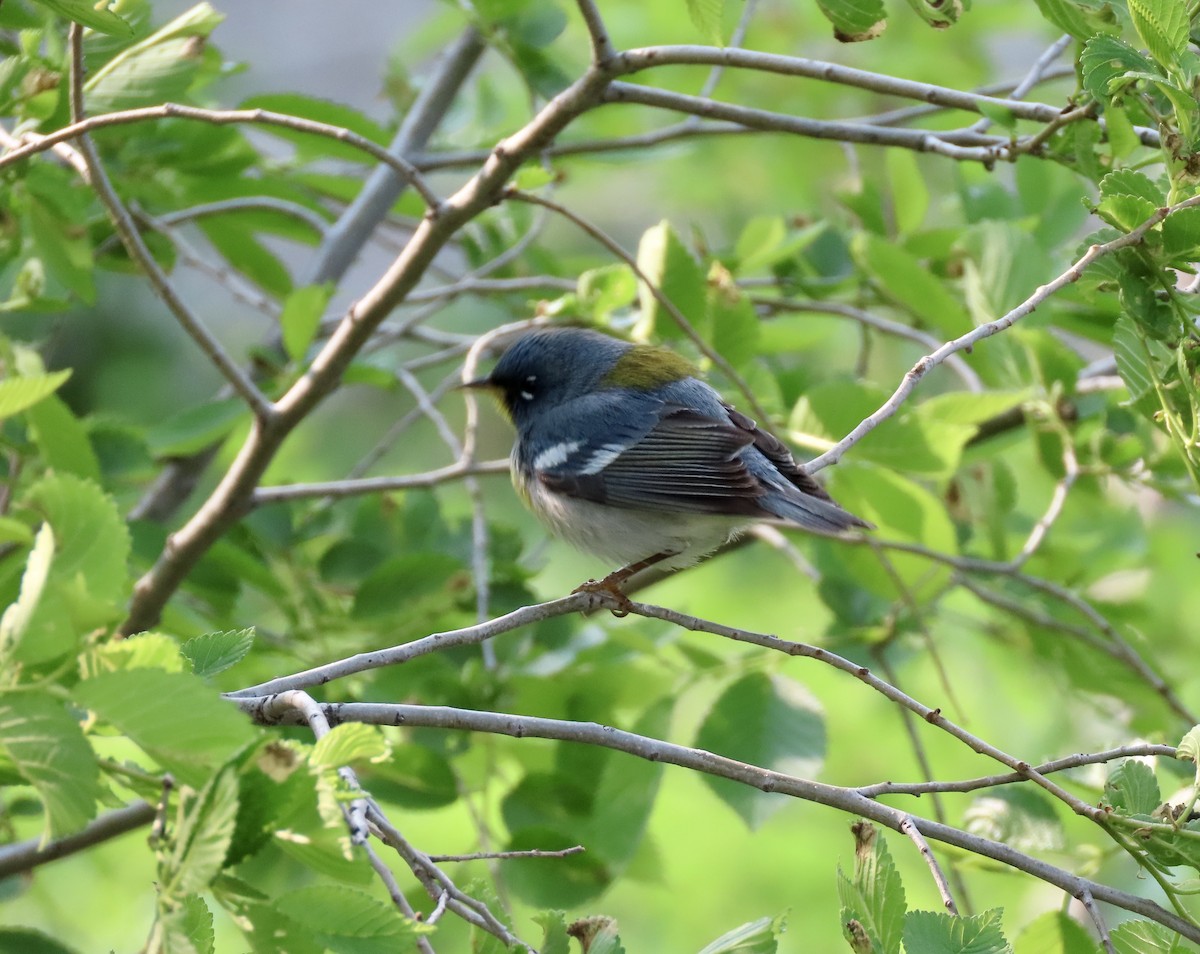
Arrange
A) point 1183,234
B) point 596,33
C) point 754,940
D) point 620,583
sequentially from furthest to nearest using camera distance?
point 620,583 → point 596,33 → point 1183,234 → point 754,940

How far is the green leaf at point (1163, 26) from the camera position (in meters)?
1.30

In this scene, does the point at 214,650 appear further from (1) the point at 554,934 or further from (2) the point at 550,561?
(2) the point at 550,561

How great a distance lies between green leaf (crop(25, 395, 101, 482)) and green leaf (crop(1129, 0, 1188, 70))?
1.77m

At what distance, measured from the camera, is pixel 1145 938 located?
3.84ft

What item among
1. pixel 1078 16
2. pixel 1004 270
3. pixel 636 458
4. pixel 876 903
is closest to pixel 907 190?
pixel 1004 270

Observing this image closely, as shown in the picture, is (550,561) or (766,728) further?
(550,561)

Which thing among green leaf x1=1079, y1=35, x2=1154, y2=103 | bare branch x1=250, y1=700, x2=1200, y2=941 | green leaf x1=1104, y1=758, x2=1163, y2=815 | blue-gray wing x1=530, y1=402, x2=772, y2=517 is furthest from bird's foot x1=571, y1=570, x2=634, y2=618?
green leaf x1=1079, y1=35, x2=1154, y2=103

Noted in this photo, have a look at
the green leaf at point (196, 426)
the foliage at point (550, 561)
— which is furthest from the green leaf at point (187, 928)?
the green leaf at point (196, 426)

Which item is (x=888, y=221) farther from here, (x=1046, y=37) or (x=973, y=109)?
(x=1046, y=37)

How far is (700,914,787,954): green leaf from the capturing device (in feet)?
3.75

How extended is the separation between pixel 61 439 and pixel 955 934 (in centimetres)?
172

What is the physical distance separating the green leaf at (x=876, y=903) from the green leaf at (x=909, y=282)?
1523 millimetres

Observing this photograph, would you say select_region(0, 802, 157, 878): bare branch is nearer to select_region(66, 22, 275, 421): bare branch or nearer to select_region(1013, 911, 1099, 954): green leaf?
select_region(66, 22, 275, 421): bare branch

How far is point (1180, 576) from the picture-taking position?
3764 millimetres
